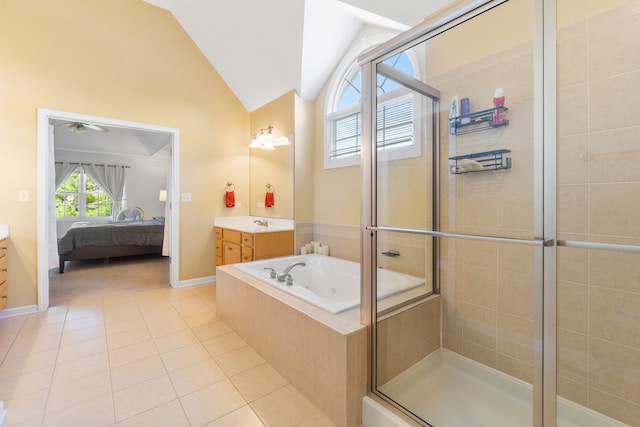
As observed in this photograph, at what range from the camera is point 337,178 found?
320cm

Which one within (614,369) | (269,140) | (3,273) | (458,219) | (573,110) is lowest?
(614,369)

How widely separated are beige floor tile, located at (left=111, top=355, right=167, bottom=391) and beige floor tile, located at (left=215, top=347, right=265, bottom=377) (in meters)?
0.37

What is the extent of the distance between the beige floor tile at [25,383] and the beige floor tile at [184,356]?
0.62 m

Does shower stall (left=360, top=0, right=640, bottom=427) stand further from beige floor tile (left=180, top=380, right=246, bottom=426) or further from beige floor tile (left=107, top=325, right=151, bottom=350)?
beige floor tile (left=107, top=325, right=151, bottom=350)

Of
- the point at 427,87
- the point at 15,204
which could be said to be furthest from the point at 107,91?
the point at 427,87

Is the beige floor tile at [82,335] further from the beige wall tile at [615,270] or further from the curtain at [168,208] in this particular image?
the beige wall tile at [615,270]

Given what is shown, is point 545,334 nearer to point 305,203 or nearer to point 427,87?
point 427,87

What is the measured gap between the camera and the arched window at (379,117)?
1.81 meters

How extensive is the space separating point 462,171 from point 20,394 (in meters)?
2.95

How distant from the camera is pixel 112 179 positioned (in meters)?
7.14

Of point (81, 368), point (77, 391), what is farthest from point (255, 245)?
point (77, 391)

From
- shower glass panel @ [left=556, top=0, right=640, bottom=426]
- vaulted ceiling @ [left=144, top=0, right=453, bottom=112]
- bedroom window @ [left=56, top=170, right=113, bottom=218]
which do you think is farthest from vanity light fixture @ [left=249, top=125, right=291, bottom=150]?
bedroom window @ [left=56, top=170, right=113, bottom=218]

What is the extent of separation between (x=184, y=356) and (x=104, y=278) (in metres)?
2.87

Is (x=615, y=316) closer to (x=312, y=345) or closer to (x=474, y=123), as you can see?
(x=474, y=123)
